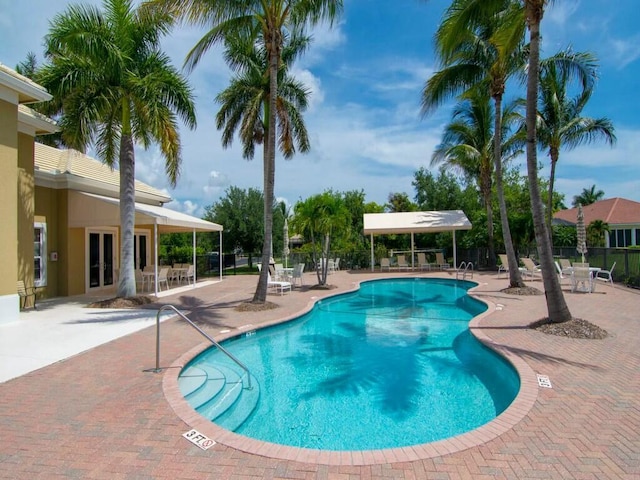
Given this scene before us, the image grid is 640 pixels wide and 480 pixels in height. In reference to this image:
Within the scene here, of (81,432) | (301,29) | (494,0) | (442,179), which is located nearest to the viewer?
(81,432)

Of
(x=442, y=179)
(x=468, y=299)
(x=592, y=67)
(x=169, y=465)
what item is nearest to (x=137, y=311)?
(x=169, y=465)

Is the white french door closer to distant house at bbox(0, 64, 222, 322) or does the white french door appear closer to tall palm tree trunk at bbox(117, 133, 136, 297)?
distant house at bbox(0, 64, 222, 322)

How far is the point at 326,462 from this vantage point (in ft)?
12.6

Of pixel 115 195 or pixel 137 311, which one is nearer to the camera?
pixel 137 311

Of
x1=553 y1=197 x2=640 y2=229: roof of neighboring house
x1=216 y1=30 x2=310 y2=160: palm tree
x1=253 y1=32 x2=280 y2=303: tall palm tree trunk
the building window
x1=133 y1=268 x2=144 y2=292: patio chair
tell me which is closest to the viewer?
x1=253 y1=32 x2=280 y2=303: tall palm tree trunk

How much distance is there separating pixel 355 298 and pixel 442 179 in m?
30.9

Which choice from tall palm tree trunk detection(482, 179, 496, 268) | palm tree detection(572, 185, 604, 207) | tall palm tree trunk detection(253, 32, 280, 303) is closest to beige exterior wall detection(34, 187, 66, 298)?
tall palm tree trunk detection(253, 32, 280, 303)

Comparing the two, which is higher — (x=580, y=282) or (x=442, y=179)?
(x=442, y=179)

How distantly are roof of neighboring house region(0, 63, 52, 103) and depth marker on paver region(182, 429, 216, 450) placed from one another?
1026cm

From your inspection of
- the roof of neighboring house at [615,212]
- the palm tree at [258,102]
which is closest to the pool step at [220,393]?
the palm tree at [258,102]

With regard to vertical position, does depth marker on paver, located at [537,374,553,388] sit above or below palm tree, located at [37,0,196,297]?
below

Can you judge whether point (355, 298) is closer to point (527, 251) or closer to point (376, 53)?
point (376, 53)

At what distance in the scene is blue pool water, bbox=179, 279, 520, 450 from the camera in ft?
18.5

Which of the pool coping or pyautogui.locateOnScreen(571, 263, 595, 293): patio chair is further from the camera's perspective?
pyautogui.locateOnScreen(571, 263, 595, 293): patio chair
